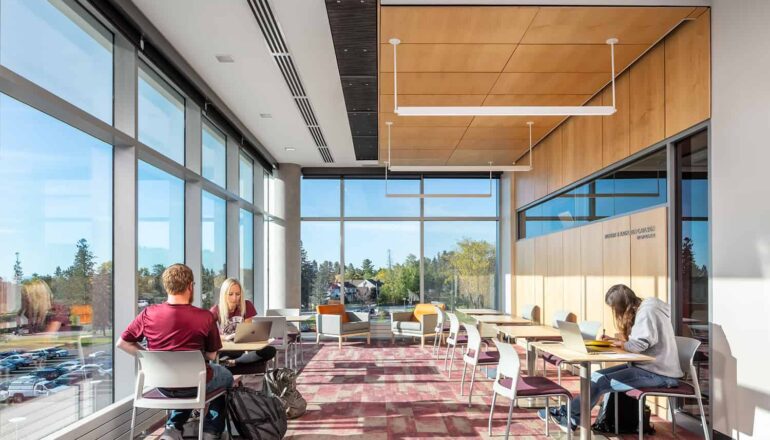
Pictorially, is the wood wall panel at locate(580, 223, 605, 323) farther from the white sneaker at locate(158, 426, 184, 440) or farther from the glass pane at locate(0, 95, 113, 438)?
the glass pane at locate(0, 95, 113, 438)

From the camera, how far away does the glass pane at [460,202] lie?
15430mm

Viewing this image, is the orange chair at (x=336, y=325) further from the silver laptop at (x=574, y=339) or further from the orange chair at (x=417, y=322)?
the silver laptop at (x=574, y=339)

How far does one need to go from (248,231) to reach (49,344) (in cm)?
779

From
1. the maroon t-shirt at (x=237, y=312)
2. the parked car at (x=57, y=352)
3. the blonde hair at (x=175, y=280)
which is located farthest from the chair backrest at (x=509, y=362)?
the parked car at (x=57, y=352)

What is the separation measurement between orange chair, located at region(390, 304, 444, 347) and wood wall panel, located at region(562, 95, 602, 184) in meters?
4.39

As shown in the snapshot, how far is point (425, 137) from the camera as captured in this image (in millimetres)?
10766

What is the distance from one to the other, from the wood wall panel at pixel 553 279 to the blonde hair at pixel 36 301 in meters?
7.54

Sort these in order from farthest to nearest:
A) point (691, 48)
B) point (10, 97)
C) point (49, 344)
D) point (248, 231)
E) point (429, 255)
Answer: point (429, 255) < point (248, 231) < point (691, 48) < point (49, 344) < point (10, 97)

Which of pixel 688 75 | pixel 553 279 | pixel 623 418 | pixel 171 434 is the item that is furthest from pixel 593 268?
pixel 171 434

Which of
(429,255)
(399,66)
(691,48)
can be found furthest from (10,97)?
(429,255)

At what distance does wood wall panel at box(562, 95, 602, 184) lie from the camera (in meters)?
8.34

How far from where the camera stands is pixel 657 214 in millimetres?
6637

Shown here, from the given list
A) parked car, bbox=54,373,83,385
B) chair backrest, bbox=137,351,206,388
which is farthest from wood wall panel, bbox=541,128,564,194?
parked car, bbox=54,373,83,385

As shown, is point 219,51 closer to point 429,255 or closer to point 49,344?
point 49,344
